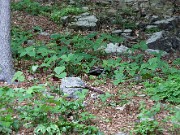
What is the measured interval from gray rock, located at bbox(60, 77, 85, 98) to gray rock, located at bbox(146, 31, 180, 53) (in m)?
Answer: 5.35

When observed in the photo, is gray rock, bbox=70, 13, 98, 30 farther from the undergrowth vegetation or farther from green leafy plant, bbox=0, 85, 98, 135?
green leafy plant, bbox=0, 85, 98, 135

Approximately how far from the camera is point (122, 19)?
651 inches

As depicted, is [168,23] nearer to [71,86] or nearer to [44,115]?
[71,86]

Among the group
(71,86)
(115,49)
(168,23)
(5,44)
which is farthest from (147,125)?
(168,23)

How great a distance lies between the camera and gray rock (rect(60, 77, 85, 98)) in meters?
8.22

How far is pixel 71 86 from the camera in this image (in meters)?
8.45

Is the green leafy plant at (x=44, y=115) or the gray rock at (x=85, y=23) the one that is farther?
the gray rock at (x=85, y=23)

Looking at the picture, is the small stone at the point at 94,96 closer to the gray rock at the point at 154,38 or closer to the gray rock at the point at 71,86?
the gray rock at the point at 71,86

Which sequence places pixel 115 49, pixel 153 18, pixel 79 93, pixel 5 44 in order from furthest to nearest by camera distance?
pixel 153 18
pixel 115 49
pixel 5 44
pixel 79 93

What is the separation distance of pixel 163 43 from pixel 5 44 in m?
6.68

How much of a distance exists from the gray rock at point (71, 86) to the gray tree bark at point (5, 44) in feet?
4.74

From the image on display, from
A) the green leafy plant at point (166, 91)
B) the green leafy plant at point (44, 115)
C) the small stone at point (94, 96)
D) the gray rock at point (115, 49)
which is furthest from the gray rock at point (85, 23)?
the green leafy plant at point (44, 115)

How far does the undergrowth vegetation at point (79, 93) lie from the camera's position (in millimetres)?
6398

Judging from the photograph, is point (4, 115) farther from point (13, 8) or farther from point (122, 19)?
point (13, 8)
